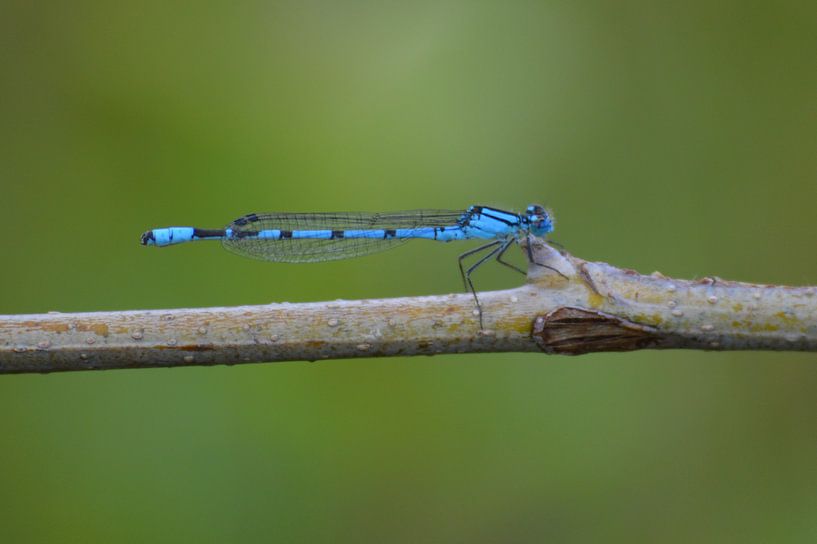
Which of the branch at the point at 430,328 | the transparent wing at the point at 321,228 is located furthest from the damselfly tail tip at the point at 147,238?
the branch at the point at 430,328

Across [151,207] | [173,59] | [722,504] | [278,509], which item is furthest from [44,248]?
[722,504]

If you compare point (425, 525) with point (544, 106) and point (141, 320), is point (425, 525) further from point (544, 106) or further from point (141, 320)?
point (544, 106)

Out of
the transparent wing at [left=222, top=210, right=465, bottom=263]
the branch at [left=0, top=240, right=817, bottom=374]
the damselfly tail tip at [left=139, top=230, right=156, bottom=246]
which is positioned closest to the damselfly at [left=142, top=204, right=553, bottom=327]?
the transparent wing at [left=222, top=210, right=465, bottom=263]

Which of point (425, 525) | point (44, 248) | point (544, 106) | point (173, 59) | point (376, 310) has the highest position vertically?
point (173, 59)

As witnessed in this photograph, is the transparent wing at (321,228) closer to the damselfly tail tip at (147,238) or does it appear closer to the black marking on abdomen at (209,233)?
the black marking on abdomen at (209,233)

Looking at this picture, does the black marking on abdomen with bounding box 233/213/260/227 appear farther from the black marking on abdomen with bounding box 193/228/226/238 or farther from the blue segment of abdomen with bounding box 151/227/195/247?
the blue segment of abdomen with bounding box 151/227/195/247
